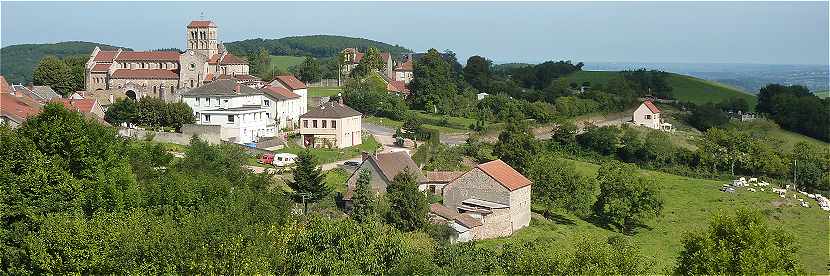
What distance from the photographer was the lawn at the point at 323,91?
252ft

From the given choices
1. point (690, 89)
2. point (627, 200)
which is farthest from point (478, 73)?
point (627, 200)

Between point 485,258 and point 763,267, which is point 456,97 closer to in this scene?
point 485,258

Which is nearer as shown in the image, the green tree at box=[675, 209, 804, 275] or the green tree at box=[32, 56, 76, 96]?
the green tree at box=[675, 209, 804, 275]

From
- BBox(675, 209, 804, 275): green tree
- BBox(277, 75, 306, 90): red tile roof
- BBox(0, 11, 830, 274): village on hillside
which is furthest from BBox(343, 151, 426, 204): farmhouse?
BBox(277, 75, 306, 90): red tile roof

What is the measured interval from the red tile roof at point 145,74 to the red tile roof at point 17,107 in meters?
13.4

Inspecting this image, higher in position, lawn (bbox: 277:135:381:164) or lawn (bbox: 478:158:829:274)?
lawn (bbox: 277:135:381:164)

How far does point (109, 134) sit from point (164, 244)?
34.1 feet

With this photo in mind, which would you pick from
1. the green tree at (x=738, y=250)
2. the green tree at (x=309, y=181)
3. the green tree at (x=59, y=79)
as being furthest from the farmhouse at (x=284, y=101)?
the green tree at (x=738, y=250)

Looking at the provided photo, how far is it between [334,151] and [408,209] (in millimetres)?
15309

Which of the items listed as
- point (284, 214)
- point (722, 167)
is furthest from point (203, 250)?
point (722, 167)

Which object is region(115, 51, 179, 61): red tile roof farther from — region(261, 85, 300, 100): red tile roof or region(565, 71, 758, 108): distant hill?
region(565, 71, 758, 108): distant hill

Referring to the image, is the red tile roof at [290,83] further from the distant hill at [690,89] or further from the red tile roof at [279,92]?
the distant hill at [690,89]

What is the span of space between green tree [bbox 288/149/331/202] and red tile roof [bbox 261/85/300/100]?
61.5 ft

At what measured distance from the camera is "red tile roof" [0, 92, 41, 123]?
44344 mm
